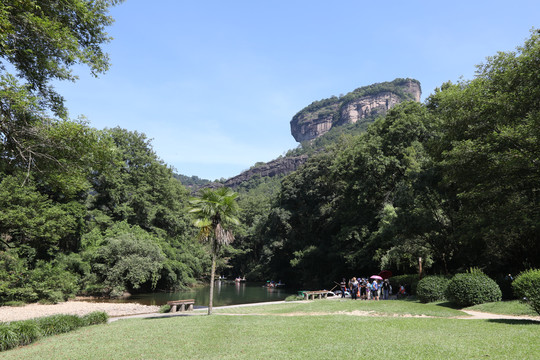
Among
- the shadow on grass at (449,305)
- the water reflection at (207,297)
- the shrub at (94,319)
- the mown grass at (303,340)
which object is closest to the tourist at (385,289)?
the shadow on grass at (449,305)

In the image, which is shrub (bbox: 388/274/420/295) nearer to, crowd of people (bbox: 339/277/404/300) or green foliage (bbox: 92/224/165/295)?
crowd of people (bbox: 339/277/404/300)

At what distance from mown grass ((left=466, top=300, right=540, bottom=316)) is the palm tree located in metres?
11.6

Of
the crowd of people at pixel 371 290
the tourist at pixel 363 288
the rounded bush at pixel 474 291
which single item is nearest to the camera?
the rounded bush at pixel 474 291

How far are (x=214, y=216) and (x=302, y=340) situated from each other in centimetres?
865

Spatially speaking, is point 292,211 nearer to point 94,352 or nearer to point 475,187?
point 475,187

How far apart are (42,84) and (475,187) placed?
2016 cm

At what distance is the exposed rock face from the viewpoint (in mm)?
161337

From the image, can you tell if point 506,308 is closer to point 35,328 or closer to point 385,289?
point 385,289

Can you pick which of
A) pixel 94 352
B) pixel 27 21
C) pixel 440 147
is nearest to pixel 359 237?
pixel 440 147

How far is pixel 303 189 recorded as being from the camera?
52.8 m

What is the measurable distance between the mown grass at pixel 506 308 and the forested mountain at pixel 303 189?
3774 millimetres

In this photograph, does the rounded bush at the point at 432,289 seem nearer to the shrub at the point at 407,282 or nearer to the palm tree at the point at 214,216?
the shrub at the point at 407,282

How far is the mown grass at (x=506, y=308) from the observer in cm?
1346

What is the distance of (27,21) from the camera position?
29.3 feet
